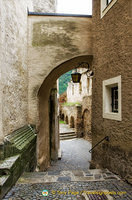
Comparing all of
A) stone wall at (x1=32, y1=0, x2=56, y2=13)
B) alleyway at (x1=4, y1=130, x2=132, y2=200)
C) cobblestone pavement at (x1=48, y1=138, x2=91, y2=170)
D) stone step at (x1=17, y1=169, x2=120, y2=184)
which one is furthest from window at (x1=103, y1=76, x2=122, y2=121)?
stone wall at (x1=32, y1=0, x2=56, y2=13)

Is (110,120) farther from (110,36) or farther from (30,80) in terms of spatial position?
(30,80)

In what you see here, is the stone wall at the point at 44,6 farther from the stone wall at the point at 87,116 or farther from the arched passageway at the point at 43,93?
the stone wall at the point at 87,116

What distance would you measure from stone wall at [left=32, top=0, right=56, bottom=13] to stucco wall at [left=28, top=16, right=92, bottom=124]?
2.53 meters

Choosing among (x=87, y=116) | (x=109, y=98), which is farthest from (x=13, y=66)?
(x=87, y=116)

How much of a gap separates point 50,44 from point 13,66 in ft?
6.46

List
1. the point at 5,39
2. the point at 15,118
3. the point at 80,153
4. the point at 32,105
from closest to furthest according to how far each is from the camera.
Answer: the point at 5,39 → the point at 15,118 → the point at 32,105 → the point at 80,153

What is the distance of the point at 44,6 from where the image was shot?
751cm

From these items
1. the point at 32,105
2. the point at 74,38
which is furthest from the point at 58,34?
the point at 32,105

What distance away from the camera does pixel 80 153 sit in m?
10.0

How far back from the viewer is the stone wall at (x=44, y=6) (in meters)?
7.31

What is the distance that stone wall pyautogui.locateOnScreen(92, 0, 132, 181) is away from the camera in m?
3.60

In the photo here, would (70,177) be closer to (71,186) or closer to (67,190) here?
(71,186)

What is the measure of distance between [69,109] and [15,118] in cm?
1437

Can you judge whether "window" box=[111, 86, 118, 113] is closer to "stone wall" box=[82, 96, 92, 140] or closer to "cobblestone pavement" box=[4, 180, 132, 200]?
"cobblestone pavement" box=[4, 180, 132, 200]
